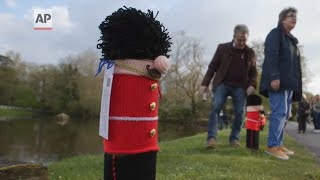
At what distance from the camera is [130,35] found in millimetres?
3582

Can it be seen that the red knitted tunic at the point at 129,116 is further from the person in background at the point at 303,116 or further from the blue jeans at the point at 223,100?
the person in background at the point at 303,116

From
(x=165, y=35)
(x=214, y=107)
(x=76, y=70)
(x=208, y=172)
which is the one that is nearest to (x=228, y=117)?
(x=214, y=107)

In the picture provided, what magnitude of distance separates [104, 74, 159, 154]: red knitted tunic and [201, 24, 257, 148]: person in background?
472 cm

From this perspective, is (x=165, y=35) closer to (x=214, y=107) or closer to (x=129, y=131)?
(x=129, y=131)

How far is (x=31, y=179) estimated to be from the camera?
15.1ft

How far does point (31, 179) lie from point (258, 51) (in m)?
51.4

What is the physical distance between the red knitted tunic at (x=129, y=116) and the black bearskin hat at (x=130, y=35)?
0.59 ft

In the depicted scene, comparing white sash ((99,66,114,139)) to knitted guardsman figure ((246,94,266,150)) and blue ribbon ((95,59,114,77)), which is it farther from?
knitted guardsman figure ((246,94,266,150))

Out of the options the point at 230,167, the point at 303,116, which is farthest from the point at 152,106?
the point at 303,116

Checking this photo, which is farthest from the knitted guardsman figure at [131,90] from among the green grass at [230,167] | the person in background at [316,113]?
the person in background at [316,113]

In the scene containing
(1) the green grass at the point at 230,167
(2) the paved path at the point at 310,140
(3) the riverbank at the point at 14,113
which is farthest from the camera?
(3) the riverbank at the point at 14,113

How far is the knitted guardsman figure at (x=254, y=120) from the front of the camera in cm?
831

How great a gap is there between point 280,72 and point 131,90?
13.9 ft

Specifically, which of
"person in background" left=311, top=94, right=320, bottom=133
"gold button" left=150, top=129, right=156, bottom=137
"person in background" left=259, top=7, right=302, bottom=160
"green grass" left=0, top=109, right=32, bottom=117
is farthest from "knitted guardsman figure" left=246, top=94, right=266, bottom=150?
"green grass" left=0, top=109, right=32, bottom=117
